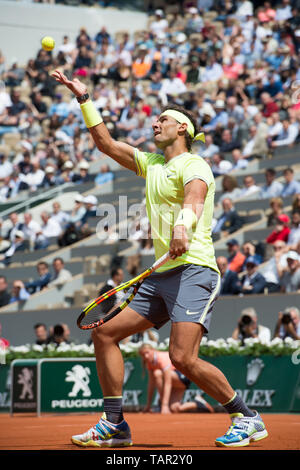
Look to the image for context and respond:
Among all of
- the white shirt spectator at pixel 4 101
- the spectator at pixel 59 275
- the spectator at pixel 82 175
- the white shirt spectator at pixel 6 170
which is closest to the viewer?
the spectator at pixel 59 275

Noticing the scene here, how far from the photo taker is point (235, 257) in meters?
14.9

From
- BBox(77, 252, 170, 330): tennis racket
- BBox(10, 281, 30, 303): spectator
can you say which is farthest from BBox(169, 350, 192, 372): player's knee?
BBox(10, 281, 30, 303): spectator

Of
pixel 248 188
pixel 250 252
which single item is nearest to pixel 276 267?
pixel 250 252

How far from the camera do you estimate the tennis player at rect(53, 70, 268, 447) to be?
6.34 m

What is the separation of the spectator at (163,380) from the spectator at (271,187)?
455cm

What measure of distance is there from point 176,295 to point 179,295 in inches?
1.0

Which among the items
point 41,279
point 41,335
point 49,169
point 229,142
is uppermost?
point 229,142

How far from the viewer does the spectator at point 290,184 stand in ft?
52.7

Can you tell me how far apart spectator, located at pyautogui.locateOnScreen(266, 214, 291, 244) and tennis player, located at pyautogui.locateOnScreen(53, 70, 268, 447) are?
8.18 m

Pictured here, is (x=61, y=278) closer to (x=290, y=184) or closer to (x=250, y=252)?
(x=250, y=252)

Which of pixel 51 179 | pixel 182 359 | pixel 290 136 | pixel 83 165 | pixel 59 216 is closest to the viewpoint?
pixel 182 359

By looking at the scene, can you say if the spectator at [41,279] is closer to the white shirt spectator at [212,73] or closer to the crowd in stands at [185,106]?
the crowd in stands at [185,106]

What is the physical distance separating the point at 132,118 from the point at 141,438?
15027 mm

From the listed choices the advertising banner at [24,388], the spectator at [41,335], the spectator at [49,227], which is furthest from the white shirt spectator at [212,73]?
the advertising banner at [24,388]
